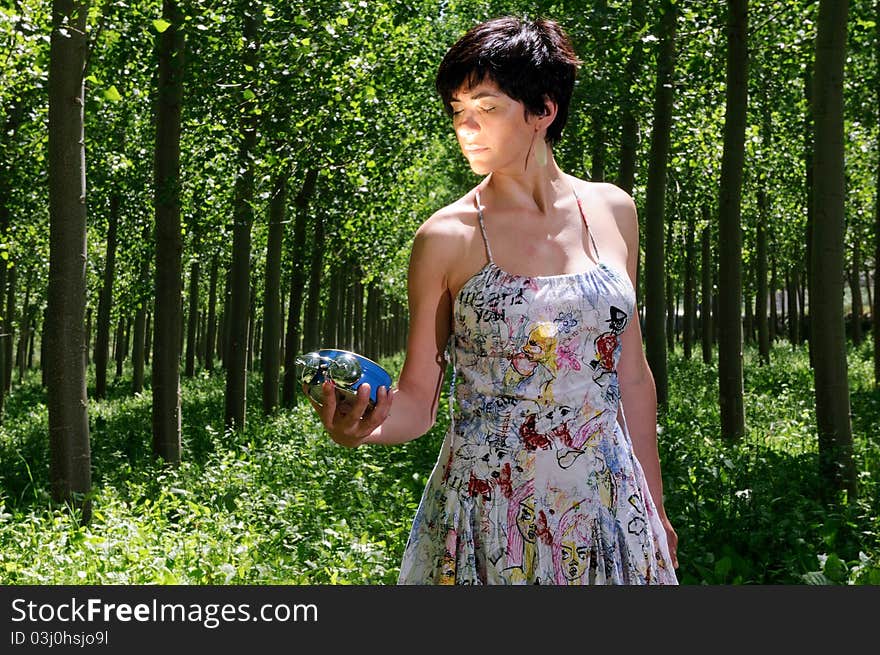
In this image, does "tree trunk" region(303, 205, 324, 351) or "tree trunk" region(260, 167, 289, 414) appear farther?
"tree trunk" region(303, 205, 324, 351)

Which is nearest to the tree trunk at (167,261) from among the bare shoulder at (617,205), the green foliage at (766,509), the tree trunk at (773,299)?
the green foliage at (766,509)

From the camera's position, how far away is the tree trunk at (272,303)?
52.9 feet

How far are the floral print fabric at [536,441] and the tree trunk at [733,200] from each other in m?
8.46

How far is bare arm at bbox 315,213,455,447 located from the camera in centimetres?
225

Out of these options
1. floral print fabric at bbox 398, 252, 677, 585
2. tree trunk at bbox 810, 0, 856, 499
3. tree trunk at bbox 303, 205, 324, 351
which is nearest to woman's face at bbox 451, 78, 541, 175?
floral print fabric at bbox 398, 252, 677, 585

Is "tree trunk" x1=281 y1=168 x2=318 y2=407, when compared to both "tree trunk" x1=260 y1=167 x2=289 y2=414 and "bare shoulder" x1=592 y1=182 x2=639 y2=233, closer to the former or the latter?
"tree trunk" x1=260 y1=167 x2=289 y2=414

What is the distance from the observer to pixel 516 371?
2.22m

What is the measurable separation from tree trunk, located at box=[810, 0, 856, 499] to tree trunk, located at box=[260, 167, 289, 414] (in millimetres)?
9325

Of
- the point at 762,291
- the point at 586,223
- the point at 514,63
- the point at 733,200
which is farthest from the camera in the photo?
the point at 762,291

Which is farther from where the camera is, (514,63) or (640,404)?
(640,404)

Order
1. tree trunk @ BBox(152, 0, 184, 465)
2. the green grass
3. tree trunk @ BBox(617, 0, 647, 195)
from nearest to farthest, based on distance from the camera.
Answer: the green grass
tree trunk @ BBox(617, 0, 647, 195)
tree trunk @ BBox(152, 0, 184, 465)

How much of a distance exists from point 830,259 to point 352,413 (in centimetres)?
680

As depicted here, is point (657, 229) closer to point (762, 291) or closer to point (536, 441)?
point (762, 291)

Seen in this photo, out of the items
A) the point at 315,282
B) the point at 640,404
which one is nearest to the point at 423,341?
the point at 640,404
